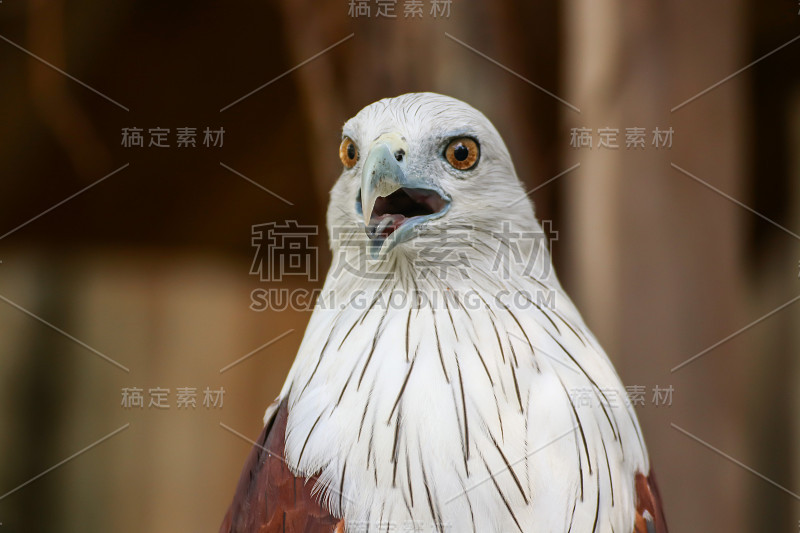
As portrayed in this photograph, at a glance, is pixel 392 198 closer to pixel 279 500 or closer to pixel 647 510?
pixel 279 500

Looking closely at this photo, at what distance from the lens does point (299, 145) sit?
2.99 m

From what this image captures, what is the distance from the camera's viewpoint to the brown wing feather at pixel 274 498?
1108mm

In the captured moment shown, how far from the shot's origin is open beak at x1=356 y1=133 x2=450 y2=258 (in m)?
1.14

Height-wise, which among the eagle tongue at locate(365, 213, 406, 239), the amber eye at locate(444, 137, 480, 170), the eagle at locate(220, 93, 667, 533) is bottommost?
the eagle at locate(220, 93, 667, 533)

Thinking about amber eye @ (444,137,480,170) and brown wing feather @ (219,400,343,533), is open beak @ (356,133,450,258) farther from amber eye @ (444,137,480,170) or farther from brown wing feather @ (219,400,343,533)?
brown wing feather @ (219,400,343,533)

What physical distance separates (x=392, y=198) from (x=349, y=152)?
0.48 ft

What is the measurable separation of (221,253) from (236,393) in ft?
2.18

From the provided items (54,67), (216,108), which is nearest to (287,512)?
(216,108)

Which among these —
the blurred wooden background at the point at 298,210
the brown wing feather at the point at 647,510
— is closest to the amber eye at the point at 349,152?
the brown wing feather at the point at 647,510

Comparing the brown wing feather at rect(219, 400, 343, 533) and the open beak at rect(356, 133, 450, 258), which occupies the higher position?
the open beak at rect(356, 133, 450, 258)

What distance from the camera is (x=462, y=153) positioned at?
1.27m

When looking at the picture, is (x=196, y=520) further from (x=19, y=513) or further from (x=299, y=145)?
(x=299, y=145)

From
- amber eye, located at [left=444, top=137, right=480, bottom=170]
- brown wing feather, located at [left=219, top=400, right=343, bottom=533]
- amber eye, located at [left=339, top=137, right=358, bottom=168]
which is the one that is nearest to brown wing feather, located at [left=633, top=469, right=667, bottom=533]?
brown wing feather, located at [left=219, top=400, right=343, bottom=533]

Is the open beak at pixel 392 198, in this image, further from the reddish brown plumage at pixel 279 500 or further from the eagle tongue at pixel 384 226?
the reddish brown plumage at pixel 279 500
